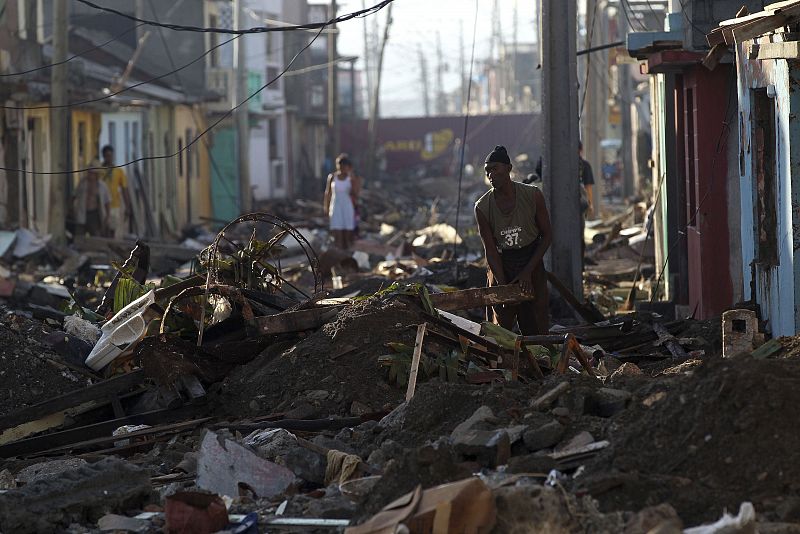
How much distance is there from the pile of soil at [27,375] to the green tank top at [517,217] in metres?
3.25

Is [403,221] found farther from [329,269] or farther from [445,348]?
[445,348]

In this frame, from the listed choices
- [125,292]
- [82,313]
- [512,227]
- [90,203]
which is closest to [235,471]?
[512,227]

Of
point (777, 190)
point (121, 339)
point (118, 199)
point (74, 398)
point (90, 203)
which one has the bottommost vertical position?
point (74, 398)

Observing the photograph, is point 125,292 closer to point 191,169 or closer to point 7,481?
point 7,481

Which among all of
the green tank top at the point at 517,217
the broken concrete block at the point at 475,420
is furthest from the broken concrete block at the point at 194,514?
the green tank top at the point at 517,217

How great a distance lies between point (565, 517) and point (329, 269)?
42.8ft

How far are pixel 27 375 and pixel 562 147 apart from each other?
18.6 ft

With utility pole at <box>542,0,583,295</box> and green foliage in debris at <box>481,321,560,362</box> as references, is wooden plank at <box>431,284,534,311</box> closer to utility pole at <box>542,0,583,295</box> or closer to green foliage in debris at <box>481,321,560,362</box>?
green foliage in debris at <box>481,321,560,362</box>

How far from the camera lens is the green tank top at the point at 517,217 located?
1035 centimetres

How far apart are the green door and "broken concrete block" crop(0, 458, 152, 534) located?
33.0 metres

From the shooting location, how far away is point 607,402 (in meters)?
6.96

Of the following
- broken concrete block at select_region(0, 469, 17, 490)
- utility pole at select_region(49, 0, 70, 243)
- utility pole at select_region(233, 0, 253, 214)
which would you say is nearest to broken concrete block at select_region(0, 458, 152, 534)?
broken concrete block at select_region(0, 469, 17, 490)

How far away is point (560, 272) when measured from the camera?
43.2 ft

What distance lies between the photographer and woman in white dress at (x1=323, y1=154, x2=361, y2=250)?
21.8 m
